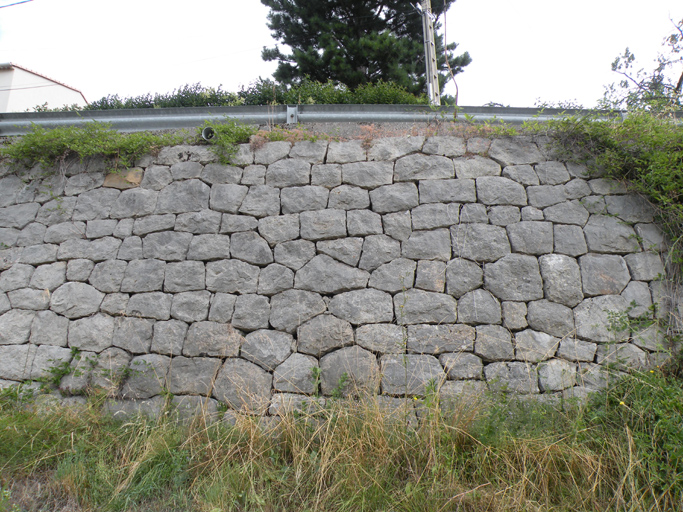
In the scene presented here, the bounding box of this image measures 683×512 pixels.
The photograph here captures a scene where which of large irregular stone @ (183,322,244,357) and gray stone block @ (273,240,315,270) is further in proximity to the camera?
gray stone block @ (273,240,315,270)

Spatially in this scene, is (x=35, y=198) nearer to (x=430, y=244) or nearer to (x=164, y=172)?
(x=164, y=172)

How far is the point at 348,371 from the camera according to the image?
316 cm

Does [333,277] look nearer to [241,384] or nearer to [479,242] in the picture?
[241,384]

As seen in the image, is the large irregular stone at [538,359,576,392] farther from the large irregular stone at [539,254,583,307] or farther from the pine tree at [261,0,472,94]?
the pine tree at [261,0,472,94]

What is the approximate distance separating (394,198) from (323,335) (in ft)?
4.31

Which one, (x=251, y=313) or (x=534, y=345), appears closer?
(x=534, y=345)

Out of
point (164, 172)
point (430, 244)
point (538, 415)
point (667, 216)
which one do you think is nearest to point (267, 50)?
point (164, 172)

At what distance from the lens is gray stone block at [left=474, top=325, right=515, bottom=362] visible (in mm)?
3107

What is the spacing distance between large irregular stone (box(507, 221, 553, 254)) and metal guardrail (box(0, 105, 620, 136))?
3.58ft

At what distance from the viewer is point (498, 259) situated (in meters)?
3.34

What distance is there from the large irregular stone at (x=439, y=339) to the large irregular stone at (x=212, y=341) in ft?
4.52

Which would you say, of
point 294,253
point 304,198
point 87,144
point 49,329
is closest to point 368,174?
point 304,198

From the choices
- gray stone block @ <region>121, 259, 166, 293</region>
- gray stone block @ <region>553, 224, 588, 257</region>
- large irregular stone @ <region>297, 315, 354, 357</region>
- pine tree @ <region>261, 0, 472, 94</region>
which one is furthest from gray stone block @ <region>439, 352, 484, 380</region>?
pine tree @ <region>261, 0, 472, 94</region>

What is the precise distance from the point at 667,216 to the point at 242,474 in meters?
3.69
